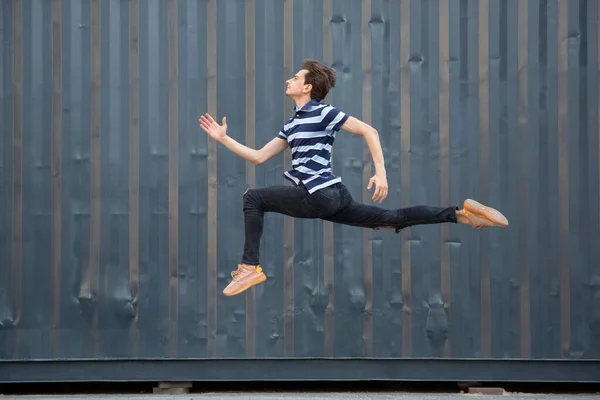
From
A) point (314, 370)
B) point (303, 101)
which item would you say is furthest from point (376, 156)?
point (314, 370)

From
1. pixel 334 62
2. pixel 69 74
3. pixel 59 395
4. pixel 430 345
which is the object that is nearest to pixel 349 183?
pixel 334 62

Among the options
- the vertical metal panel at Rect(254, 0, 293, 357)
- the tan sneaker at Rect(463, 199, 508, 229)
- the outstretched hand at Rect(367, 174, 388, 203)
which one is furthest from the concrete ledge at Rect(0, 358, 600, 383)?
the outstretched hand at Rect(367, 174, 388, 203)

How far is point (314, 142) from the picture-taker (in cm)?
586

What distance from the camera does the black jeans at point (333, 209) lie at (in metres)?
5.82

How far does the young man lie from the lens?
19.1 feet

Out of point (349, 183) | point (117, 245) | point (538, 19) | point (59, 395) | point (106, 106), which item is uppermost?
point (538, 19)

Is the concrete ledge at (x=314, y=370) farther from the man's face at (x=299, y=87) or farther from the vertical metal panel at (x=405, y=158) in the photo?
the man's face at (x=299, y=87)

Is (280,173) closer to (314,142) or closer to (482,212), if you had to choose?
(314,142)

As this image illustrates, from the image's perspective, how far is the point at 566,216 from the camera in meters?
8.75

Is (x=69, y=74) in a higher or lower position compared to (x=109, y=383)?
higher

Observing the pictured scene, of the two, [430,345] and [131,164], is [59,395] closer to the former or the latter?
[131,164]

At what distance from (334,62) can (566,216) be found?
2518 millimetres

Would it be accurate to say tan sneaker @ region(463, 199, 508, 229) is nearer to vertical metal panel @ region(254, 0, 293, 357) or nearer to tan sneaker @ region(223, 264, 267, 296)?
tan sneaker @ region(223, 264, 267, 296)

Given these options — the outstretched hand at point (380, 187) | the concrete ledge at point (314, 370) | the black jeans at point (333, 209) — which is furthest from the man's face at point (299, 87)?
the concrete ledge at point (314, 370)
